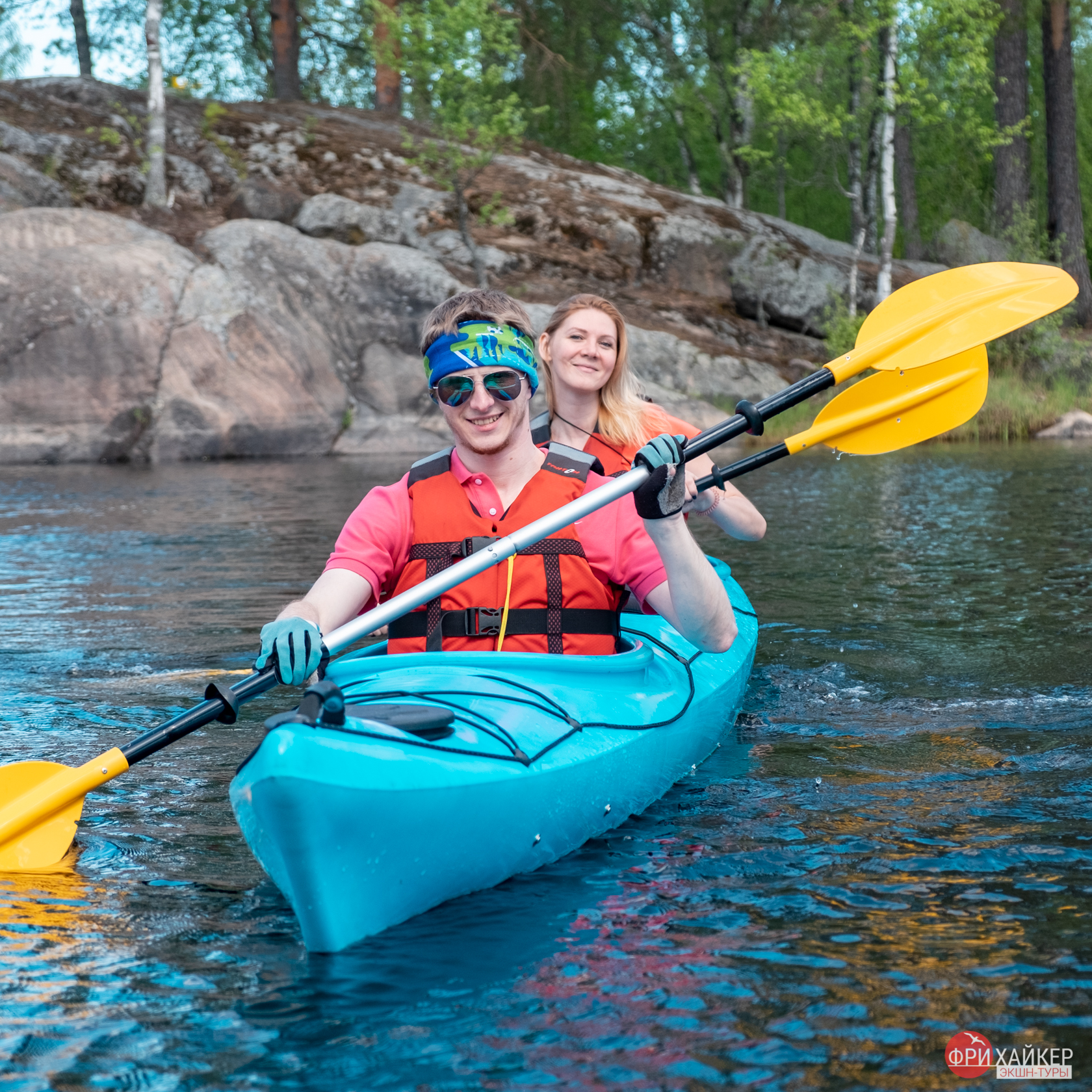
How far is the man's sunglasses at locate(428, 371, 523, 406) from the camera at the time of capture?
2932 mm

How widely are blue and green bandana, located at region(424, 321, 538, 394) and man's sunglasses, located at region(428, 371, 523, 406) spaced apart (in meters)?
0.02

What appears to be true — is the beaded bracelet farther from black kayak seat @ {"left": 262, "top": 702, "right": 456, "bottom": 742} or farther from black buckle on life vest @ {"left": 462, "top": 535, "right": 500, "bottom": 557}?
black kayak seat @ {"left": 262, "top": 702, "right": 456, "bottom": 742}

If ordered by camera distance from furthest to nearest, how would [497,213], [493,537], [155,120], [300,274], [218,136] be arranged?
[218,136] → [497,213] → [155,120] → [300,274] → [493,537]

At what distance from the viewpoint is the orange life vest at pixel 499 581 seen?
3008 mm

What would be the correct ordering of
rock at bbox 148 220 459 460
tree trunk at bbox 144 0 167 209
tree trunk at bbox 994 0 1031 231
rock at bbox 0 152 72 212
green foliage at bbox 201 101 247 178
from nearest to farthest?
rock at bbox 148 220 459 460, tree trunk at bbox 144 0 167 209, rock at bbox 0 152 72 212, tree trunk at bbox 994 0 1031 231, green foliage at bbox 201 101 247 178

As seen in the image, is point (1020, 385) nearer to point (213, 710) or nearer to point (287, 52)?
point (287, 52)

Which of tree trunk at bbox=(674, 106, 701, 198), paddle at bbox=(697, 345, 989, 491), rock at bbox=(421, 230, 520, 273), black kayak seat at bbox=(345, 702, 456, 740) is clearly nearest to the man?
black kayak seat at bbox=(345, 702, 456, 740)

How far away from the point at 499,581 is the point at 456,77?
1398 centimetres

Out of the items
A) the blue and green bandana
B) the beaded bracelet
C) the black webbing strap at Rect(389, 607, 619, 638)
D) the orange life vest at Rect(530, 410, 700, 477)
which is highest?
the blue and green bandana

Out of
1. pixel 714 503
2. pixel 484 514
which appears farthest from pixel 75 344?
pixel 484 514

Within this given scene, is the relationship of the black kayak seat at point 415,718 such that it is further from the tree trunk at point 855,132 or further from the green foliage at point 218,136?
the green foliage at point 218,136

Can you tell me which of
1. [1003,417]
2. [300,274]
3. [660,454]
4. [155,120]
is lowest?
[660,454]

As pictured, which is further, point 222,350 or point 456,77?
point 456,77

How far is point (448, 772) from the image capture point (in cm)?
238
